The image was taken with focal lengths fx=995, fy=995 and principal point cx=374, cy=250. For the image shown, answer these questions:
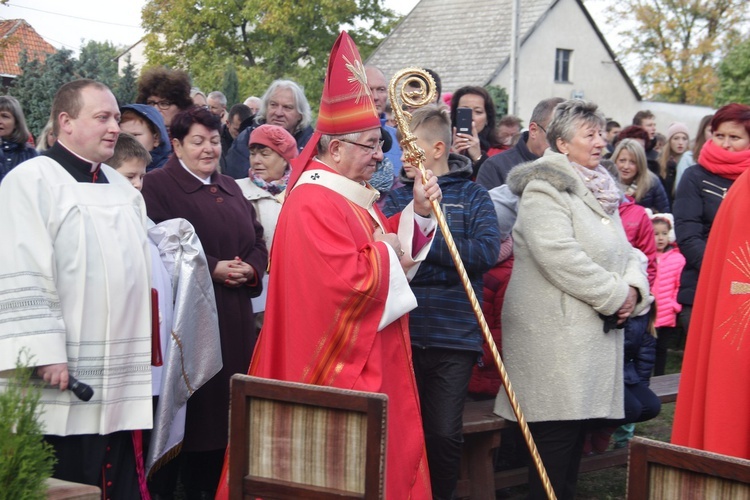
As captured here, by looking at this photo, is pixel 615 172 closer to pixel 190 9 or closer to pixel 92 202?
pixel 92 202

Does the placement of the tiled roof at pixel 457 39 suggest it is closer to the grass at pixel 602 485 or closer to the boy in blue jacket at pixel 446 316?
the grass at pixel 602 485

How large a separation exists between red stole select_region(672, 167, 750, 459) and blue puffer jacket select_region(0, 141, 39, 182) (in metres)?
4.78

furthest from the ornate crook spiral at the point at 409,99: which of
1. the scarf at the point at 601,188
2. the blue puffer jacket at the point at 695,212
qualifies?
the blue puffer jacket at the point at 695,212

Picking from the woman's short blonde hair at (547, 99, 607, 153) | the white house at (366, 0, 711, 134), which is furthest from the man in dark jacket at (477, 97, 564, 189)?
the white house at (366, 0, 711, 134)

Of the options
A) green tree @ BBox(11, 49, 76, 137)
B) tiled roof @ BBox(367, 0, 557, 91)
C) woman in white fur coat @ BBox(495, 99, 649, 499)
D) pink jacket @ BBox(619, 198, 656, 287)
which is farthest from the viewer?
tiled roof @ BBox(367, 0, 557, 91)

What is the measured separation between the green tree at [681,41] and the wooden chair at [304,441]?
1287 inches

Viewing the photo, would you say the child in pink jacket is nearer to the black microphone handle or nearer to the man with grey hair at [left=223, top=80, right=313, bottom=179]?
the man with grey hair at [left=223, top=80, right=313, bottom=179]

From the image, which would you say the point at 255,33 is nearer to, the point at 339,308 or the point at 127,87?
the point at 127,87

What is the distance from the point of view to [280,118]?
6645 mm

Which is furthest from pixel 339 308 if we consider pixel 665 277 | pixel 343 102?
pixel 665 277

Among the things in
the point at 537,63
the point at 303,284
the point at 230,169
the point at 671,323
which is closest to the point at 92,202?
the point at 303,284

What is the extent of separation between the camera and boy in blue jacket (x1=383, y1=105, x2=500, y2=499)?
4.86m

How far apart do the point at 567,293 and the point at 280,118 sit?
2.53m

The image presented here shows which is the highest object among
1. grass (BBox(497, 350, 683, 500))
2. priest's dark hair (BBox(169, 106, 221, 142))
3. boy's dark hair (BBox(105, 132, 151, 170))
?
priest's dark hair (BBox(169, 106, 221, 142))
